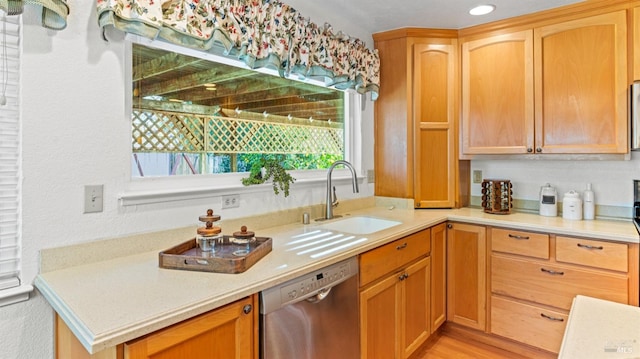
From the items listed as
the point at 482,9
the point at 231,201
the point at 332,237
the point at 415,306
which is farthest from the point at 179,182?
the point at 482,9

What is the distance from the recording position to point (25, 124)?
1.25 metres

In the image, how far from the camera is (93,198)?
1421 millimetres

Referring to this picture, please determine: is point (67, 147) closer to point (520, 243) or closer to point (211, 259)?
point (211, 259)

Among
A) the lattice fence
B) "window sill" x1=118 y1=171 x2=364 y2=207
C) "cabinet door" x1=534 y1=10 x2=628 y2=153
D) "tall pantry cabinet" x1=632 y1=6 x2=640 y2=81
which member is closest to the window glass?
the lattice fence

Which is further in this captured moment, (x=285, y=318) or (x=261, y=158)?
(x=261, y=158)

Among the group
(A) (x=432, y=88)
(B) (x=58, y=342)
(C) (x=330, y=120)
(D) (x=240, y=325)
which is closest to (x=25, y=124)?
(B) (x=58, y=342)

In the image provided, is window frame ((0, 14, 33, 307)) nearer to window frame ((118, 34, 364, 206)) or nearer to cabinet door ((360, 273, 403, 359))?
window frame ((118, 34, 364, 206))

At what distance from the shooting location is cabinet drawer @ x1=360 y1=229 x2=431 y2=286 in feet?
5.69

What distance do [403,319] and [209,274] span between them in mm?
1262

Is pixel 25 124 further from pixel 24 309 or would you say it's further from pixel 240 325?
pixel 240 325

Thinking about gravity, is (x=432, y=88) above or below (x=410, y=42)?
below

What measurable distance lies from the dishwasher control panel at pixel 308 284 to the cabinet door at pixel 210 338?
74 mm

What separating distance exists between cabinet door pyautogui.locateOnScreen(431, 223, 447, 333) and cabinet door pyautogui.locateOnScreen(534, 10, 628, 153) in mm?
898

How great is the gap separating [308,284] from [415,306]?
1.08 m
